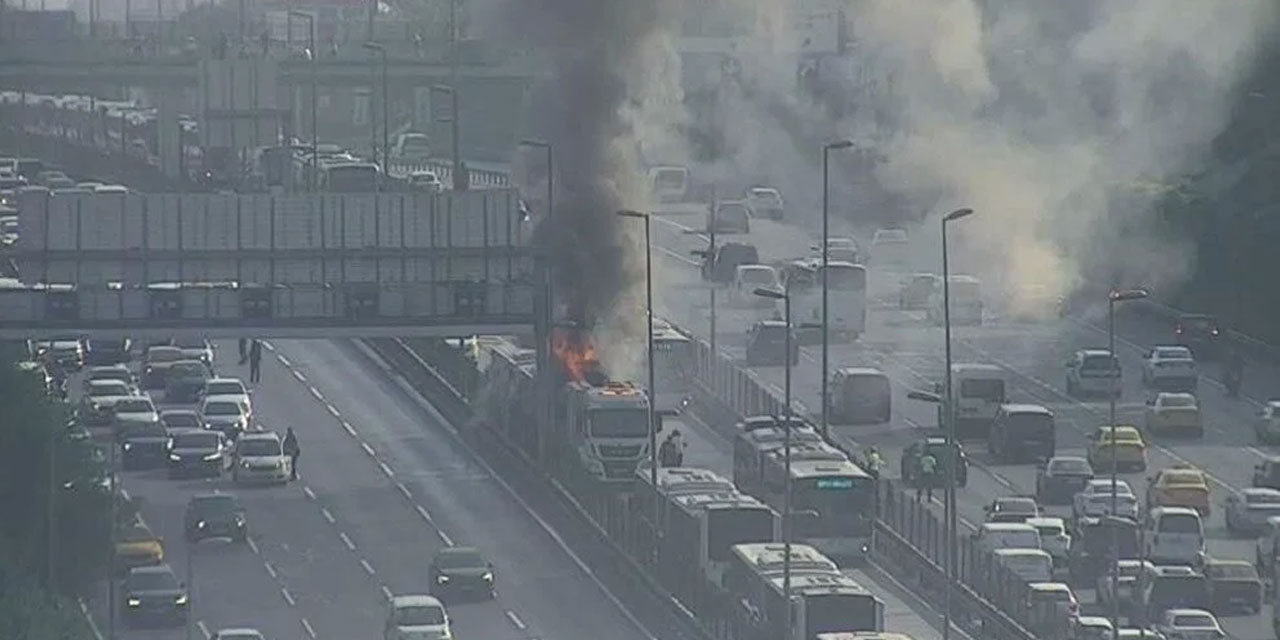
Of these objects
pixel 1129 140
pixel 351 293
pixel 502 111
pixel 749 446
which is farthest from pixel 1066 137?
pixel 502 111

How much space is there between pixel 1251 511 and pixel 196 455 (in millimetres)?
19895

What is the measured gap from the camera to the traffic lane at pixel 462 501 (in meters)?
70.9

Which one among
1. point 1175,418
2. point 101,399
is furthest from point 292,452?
point 1175,418

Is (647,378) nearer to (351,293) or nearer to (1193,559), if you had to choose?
(351,293)

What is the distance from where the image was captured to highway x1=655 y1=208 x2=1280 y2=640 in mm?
83500

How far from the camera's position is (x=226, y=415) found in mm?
92500

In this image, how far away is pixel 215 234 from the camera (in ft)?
312

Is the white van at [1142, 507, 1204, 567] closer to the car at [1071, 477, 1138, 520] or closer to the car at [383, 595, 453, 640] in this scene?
the car at [1071, 477, 1138, 520]

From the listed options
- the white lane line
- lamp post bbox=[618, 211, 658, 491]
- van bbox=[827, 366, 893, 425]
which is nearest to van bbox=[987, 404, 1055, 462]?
van bbox=[827, 366, 893, 425]

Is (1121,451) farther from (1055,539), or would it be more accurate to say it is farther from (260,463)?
(260,463)

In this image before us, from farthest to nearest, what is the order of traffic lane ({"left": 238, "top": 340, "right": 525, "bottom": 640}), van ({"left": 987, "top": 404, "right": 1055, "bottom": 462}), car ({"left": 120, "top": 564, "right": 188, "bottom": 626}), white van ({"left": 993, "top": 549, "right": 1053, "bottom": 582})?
van ({"left": 987, "top": 404, "right": 1055, "bottom": 462}), traffic lane ({"left": 238, "top": 340, "right": 525, "bottom": 640}), car ({"left": 120, "top": 564, "right": 188, "bottom": 626}), white van ({"left": 993, "top": 549, "right": 1053, "bottom": 582})

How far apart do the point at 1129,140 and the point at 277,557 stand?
30.9 m

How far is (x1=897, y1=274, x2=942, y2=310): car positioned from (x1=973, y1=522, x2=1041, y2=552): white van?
1319 inches

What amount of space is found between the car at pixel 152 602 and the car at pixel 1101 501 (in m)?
14.3
